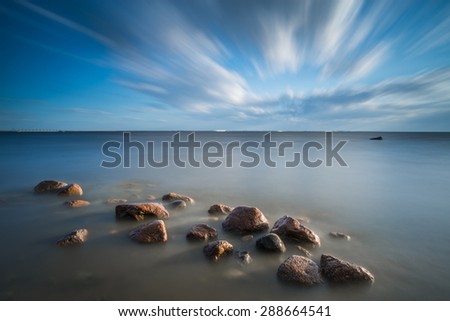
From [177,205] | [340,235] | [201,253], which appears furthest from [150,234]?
[340,235]

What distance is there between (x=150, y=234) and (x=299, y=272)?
3.04 metres

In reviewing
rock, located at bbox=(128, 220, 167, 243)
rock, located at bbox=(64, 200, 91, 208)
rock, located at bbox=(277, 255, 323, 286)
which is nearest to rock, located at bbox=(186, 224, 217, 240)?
rock, located at bbox=(128, 220, 167, 243)

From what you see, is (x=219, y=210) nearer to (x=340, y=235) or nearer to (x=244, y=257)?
(x=244, y=257)

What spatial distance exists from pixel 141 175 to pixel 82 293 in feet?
31.7

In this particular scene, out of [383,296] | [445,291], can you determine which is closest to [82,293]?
[383,296]

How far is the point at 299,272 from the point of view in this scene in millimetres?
3672

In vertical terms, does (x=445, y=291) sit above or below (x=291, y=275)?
below

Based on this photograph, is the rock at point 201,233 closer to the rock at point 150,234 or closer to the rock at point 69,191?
the rock at point 150,234

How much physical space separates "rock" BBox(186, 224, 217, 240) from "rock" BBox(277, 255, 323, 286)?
5.73 ft

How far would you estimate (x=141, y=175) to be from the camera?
12.7m

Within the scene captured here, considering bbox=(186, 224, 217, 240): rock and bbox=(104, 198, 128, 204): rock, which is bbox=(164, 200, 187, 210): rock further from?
bbox=(186, 224, 217, 240): rock

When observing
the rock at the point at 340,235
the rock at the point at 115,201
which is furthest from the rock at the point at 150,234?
the rock at the point at 340,235

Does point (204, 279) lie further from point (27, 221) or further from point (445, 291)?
point (27, 221)

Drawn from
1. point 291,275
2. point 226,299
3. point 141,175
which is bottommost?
point 226,299
